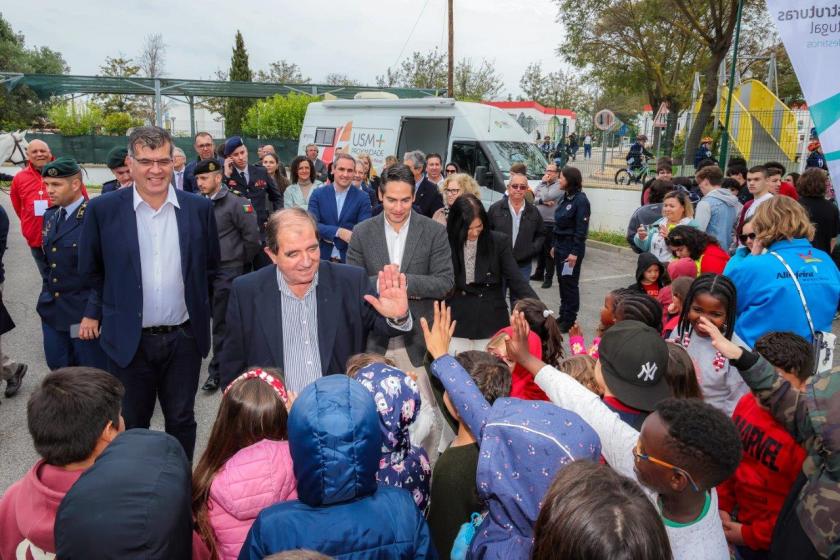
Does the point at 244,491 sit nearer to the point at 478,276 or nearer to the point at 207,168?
the point at 478,276

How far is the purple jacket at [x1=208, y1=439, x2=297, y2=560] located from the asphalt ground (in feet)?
8.28

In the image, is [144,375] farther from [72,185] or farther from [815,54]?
[815,54]

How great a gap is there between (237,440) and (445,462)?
76 centimetres

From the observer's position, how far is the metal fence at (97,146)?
28922 millimetres

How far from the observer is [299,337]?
2.97m

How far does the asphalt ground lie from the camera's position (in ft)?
14.3

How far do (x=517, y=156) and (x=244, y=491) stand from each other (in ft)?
37.1

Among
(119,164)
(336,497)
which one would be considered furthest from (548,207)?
(336,497)

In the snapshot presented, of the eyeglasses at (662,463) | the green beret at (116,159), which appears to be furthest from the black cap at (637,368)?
the green beret at (116,159)

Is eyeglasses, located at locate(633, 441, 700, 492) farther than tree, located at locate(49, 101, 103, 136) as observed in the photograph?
No

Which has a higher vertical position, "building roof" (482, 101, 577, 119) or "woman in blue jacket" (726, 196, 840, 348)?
"building roof" (482, 101, 577, 119)

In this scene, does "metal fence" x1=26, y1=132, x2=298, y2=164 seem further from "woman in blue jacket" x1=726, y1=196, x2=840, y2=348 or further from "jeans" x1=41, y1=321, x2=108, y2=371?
"woman in blue jacket" x1=726, y1=196, x2=840, y2=348

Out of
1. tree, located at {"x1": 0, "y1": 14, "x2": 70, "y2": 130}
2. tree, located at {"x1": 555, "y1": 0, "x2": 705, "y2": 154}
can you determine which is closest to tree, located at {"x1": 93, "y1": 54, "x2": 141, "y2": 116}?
tree, located at {"x1": 0, "y1": 14, "x2": 70, "y2": 130}

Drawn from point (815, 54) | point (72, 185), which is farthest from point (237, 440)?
point (72, 185)
